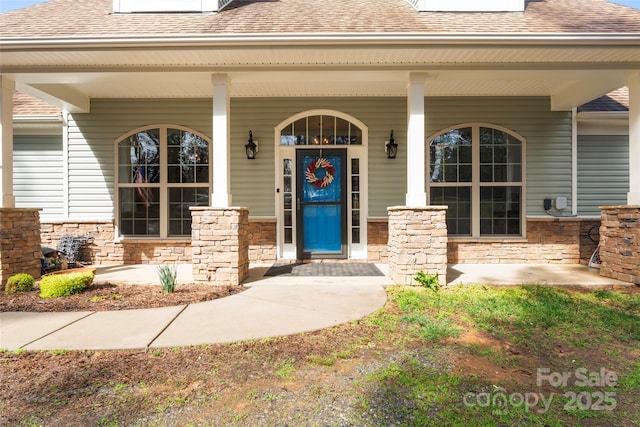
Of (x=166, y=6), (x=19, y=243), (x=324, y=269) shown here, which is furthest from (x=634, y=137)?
(x=19, y=243)

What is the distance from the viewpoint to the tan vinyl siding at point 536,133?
6230mm

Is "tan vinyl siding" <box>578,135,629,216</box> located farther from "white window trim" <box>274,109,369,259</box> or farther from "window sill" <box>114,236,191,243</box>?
"window sill" <box>114,236,191,243</box>

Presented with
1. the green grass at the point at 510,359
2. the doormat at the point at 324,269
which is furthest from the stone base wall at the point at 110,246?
the green grass at the point at 510,359

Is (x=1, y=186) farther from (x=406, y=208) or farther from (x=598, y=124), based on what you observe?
(x=598, y=124)

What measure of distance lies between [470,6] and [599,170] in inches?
152

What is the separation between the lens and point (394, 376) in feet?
6.78

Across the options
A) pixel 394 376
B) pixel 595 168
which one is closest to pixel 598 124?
pixel 595 168

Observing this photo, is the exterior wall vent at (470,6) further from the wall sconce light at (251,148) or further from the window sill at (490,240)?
the window sill at (490,240)

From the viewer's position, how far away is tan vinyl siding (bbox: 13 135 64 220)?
21.0 ft

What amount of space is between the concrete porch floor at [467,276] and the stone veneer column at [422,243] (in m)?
0.34

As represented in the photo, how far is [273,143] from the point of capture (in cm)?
626

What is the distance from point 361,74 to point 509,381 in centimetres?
409

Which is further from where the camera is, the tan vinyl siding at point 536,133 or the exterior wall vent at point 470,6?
the tan vinyl siding at point 536,133

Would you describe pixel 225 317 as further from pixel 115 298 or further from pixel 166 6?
pixel 166 6
